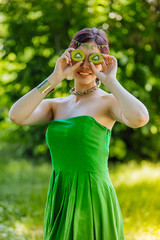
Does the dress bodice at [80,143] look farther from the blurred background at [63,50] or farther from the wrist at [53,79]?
the blurred background at [63,50]

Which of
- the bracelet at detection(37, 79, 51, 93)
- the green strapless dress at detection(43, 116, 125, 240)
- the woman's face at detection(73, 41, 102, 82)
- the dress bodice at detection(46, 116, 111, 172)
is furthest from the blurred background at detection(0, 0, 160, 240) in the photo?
the bracelet at detection(37, 79, 51, 93)

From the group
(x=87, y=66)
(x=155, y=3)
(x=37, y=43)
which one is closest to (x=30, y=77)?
(x=37, y=43)

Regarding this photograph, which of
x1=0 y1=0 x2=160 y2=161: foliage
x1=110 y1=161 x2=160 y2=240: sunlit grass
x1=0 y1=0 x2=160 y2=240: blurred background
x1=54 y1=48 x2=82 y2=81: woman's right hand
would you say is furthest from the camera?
x1=0 y1=0 x2=160 y2=161: foliage

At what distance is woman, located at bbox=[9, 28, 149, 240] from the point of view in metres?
2.21

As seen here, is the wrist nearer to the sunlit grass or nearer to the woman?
the woman

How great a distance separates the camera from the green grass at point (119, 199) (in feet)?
14.6

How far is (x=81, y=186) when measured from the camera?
2250mm

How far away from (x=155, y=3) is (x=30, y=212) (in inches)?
170

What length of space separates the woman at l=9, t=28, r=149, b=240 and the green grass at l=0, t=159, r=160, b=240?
6.87ft

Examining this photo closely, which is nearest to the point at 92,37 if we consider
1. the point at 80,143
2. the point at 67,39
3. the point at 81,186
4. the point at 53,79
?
the point at 53,79

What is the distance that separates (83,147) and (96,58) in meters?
0.56

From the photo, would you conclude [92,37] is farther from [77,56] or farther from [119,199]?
[119,199]

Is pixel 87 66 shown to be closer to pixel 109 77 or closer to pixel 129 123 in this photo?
pixel 109 77

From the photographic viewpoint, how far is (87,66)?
2.33 metres
